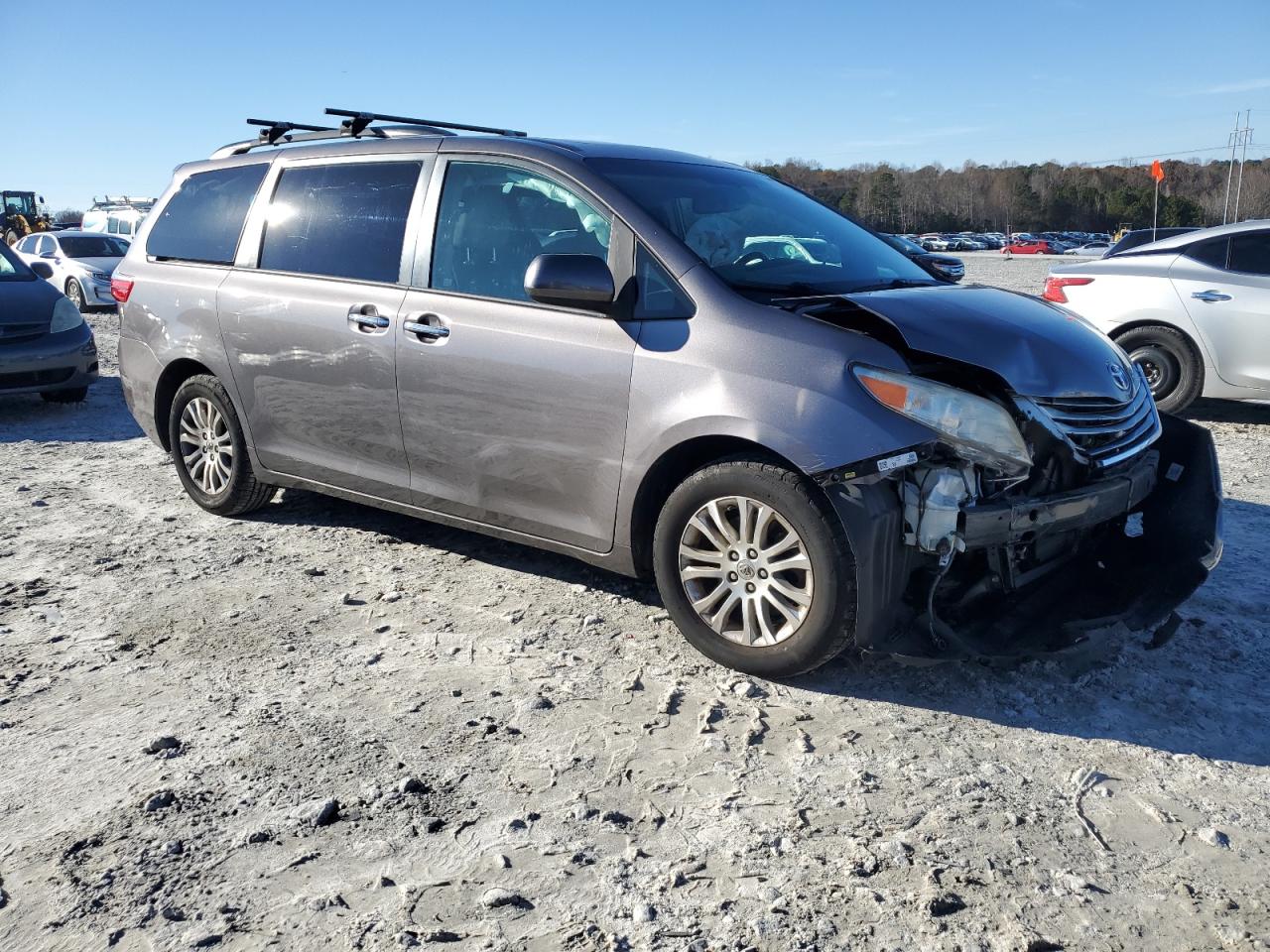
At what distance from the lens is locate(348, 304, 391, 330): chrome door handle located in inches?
185

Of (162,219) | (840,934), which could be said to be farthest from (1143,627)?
(162,219)

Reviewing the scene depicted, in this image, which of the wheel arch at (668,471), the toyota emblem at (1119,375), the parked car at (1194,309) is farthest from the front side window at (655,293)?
the parked car at (1194,309)

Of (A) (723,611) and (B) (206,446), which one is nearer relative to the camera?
(A) (723,611)

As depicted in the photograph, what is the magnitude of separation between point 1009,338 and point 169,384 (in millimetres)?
4538

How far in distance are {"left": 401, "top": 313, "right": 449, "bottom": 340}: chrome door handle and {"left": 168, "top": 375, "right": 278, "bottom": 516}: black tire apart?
4.89 ft

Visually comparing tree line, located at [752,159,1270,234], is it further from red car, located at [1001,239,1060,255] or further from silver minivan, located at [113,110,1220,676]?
silver minivan, located at [113,110,1220,676]

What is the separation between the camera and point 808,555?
3586mm

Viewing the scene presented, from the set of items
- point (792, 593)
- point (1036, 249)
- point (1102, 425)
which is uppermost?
point (1036, 249)

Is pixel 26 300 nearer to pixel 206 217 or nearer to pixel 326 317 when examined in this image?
pixel 206 217

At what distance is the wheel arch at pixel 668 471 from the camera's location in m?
3.77

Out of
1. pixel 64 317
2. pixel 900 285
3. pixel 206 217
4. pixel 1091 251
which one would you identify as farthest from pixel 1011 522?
pixel 1091 251

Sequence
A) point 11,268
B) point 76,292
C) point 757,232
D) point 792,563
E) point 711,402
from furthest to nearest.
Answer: point 76,292 → point 11,268 → point 757,232 → point 711,402 → point 792,563

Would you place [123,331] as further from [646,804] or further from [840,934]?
[840,934]

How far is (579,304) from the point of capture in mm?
4082
